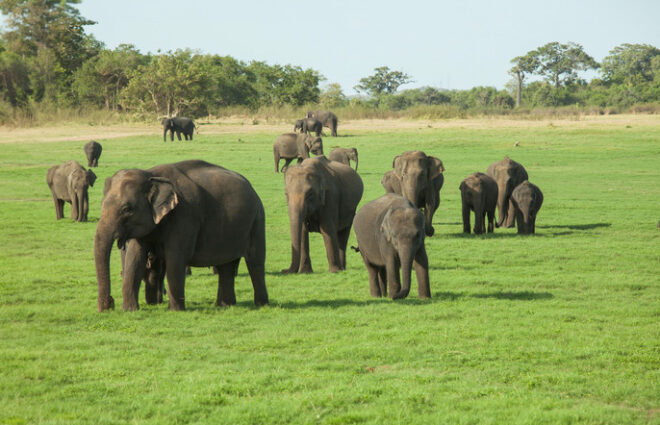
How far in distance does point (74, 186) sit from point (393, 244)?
12809mm

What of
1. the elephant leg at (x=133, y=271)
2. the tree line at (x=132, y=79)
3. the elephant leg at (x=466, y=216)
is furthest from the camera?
the tree line at (x=132, y=79)

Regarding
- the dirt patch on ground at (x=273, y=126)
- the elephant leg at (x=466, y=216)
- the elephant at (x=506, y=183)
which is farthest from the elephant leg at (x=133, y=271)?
the dirt patch on ground at (x=273, y=126)

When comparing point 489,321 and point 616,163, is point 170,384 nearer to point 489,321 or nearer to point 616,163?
point 489,321

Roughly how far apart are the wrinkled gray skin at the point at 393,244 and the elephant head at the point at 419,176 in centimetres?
590

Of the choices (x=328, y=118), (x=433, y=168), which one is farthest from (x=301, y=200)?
(x=328, y=118)

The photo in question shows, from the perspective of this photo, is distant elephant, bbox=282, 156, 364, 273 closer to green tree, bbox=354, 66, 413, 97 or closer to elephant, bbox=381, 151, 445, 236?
elephant, bbox=381, 151, 445, 236

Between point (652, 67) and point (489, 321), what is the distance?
113 m

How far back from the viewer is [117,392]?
727 centimetres

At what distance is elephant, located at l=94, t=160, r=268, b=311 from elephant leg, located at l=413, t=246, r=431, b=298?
2.07m

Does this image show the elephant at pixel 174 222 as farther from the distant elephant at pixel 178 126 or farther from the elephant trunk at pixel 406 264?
the distant elephant at pixel 178 126

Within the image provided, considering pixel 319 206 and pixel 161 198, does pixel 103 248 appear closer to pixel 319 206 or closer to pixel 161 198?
pixel 161 198

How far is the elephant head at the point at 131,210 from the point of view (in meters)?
9.80

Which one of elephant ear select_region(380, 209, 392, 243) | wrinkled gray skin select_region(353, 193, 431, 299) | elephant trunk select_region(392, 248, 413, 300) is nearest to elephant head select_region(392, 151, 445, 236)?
wrinkled gray skin select_region(353, 193, 431, 299)

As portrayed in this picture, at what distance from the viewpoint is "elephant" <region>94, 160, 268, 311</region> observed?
9.85 metres
